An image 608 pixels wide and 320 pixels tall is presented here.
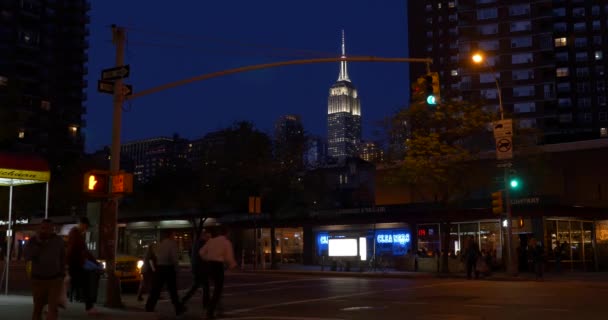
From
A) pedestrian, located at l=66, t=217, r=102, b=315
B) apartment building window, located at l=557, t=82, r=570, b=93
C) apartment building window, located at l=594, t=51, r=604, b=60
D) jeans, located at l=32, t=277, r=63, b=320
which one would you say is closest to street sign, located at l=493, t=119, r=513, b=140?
pedestrian, located at l=66, t=217, r=102, b=315

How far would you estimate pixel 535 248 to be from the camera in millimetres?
30234

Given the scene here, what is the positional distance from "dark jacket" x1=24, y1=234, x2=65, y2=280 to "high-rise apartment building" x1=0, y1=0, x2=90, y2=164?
9472cm

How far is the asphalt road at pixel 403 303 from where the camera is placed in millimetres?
14945

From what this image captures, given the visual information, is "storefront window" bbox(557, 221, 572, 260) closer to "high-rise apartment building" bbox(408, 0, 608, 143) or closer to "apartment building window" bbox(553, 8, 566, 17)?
"high-rise apartment building" bbox(408, 0, 608, 143)

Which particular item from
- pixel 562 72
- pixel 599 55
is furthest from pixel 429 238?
pixel 599 55

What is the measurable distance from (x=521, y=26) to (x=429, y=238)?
67.9 meters

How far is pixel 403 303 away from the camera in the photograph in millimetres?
17828

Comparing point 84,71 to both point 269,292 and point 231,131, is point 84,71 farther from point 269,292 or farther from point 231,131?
point 269,292

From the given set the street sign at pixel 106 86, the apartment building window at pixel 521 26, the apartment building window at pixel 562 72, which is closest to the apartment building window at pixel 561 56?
the apartment building window at pixel 562 72

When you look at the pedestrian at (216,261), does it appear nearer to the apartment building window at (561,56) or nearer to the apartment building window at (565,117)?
the apartment building window at (565,117)

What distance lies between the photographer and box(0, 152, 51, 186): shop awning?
58.5 feet

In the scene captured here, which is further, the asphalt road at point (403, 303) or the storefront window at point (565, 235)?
the storefront window at point (565, 235)

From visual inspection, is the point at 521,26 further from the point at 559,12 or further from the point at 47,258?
the point at 47,258

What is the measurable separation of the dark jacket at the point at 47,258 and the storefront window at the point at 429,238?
108 feet
